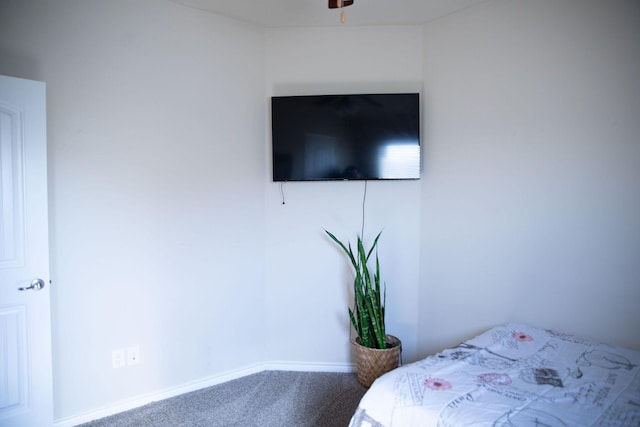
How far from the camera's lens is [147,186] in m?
2.42

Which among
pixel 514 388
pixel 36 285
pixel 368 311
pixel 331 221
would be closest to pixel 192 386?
pixel 36 285

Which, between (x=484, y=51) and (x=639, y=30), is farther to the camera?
(x=484, y=51)

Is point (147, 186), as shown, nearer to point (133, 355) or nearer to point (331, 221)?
point (133, 355)

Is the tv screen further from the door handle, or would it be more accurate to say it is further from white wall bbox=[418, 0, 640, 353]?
the door handle

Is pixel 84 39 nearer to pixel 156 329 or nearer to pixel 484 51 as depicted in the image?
pixel 156 329

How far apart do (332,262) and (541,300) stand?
142 centimetres

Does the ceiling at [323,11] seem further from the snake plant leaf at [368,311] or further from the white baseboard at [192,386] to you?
the white baseboard at [192,386]

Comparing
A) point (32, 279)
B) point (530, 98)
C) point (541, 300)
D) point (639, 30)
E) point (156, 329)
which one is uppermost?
point (639, 30)

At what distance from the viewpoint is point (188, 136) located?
2557 millimetres

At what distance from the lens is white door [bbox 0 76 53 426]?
187 cm

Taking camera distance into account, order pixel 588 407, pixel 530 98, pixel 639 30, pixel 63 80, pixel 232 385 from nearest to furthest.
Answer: pixel 588 407, pixel 639 30, pixel 63 80, pixel 530 98, pixel 232 385

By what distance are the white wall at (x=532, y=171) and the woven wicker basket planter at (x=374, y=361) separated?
0.42 meters

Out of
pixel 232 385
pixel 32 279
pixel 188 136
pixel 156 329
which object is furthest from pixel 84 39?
pixel 232 385

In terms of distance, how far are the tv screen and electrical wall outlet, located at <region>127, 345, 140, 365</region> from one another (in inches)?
58.7
